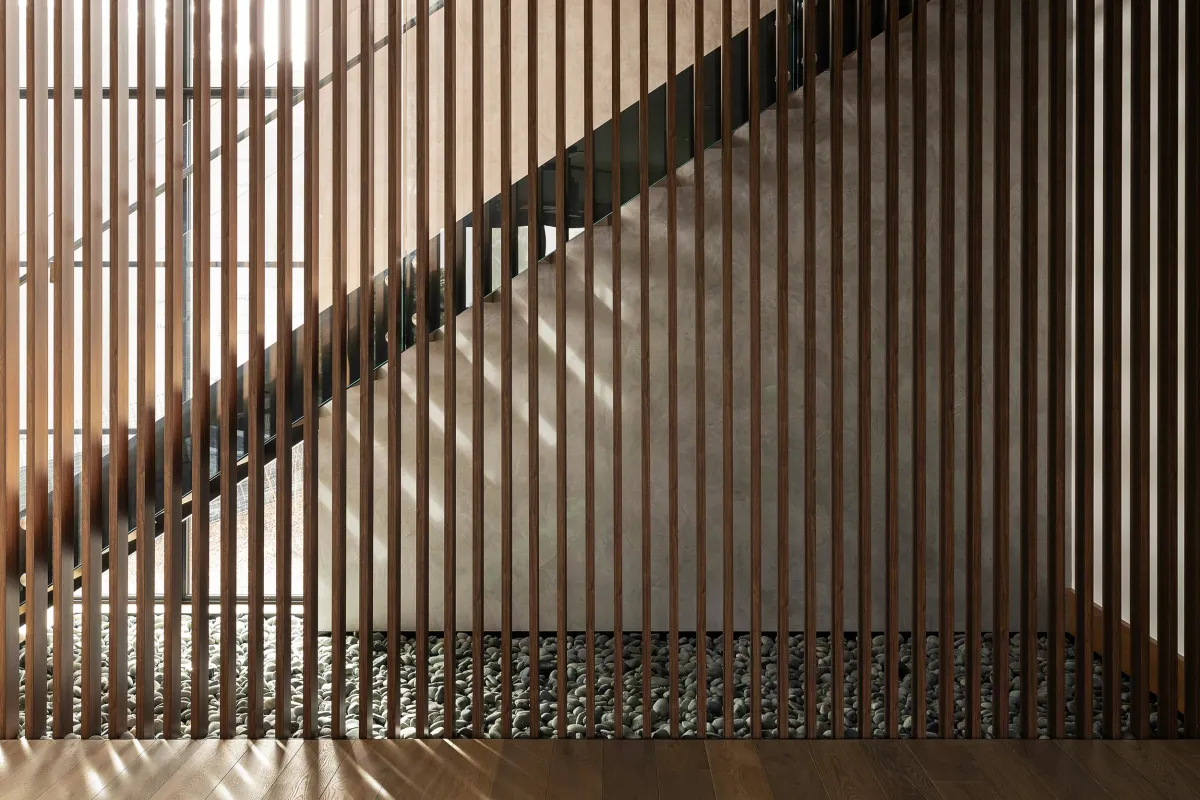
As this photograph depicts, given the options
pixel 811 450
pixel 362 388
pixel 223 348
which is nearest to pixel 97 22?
pixel 223 348

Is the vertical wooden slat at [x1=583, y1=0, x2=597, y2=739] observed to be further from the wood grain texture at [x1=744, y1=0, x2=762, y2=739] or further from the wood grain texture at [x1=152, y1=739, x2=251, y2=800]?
the wood grain texture at [x1=152, y1=739, x2=251, y2=800]

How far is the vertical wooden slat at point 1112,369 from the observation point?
2.42 meters

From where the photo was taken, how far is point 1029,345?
2443 mm

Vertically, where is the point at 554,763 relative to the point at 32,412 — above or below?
below

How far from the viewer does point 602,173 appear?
2695 mm

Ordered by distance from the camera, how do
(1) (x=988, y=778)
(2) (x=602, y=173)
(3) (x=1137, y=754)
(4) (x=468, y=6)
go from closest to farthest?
(1) (x=988, y=778) → (3) (x=1137, y=754) → (2) (x=602, y=173) → (4) (x=468, y=6)

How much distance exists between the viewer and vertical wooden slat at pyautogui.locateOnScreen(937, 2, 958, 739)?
7.93ft

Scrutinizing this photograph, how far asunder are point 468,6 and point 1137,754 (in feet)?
10.6

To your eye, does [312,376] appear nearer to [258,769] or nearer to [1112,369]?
[258,769]

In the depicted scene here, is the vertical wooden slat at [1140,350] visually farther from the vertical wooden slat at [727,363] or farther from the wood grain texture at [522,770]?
the wood grain texture at [522,770]

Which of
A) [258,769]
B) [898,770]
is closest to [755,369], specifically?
[898,770]

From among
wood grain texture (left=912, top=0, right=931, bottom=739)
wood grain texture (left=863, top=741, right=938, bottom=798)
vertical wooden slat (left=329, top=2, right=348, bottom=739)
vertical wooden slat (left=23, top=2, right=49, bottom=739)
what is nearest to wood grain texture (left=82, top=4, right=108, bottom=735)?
vertical wooden slat (left=23, top=2, right=49, bottom=739)

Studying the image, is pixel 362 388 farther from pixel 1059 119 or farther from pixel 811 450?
pixel 1059 119

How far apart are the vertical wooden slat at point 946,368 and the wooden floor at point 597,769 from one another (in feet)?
0.63
